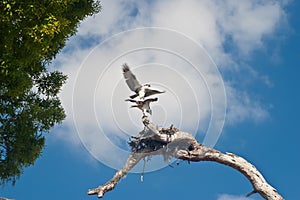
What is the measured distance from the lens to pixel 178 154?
55.0ft

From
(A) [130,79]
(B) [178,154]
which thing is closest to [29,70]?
(A) [130,79]

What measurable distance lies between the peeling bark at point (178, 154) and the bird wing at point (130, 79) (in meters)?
1.08

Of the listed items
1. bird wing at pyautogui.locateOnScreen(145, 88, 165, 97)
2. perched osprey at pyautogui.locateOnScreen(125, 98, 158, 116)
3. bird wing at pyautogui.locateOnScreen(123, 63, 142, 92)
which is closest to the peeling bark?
perched osprey at pyautogui.locateOnScreen(125, 98, 158, 116)

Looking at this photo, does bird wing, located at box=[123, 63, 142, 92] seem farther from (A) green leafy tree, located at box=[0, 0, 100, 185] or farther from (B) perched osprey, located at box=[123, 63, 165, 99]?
(A) green leafy tree, located at box=[0, 0, 100, 185]

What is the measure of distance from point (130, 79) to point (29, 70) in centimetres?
372

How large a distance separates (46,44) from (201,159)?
31.5 ft

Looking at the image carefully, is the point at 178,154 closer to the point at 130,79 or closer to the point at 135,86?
the point at 135,86

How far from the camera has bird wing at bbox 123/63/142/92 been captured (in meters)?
14.8

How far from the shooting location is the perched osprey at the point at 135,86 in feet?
48.6

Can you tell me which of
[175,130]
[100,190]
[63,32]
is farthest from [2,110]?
[175,130]

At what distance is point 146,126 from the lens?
15312mm

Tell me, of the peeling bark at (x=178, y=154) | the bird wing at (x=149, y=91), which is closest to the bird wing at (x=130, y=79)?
the bird wing at (x=149, y=91)

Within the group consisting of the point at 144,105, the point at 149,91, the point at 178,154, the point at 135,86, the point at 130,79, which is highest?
the point at 130,79

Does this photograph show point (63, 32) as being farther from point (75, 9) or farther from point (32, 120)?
point (32, 120)
